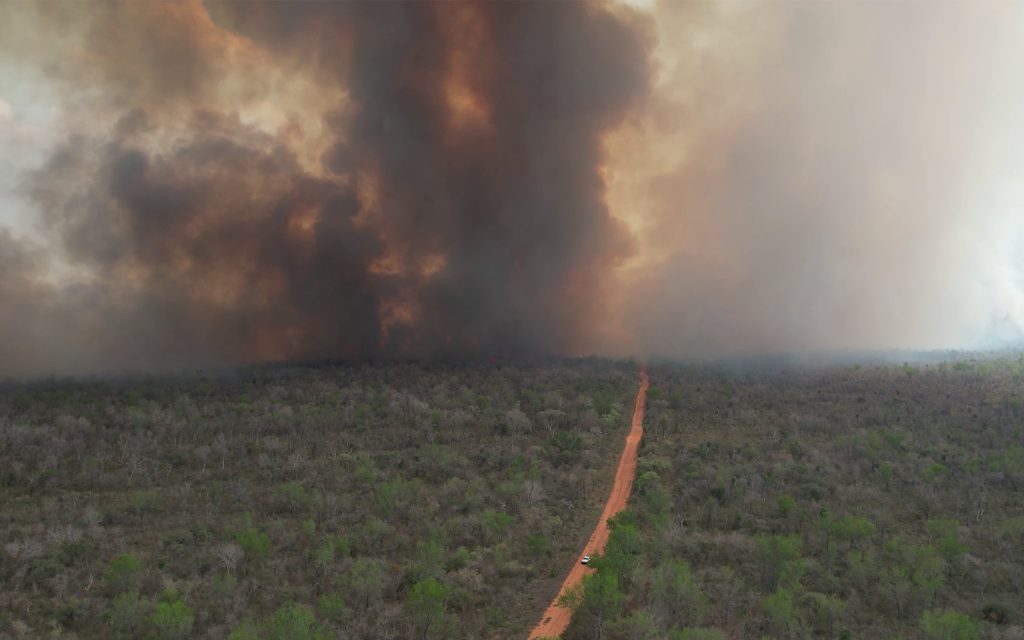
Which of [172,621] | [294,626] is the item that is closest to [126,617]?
[172,621]

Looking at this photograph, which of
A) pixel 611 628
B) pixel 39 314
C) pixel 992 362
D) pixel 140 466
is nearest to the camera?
pixel 611 628

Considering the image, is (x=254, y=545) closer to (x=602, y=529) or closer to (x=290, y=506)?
(x=290, y=506)

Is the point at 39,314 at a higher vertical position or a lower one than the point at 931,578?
higher

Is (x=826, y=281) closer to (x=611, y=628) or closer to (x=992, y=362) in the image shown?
(x=992, y=362)

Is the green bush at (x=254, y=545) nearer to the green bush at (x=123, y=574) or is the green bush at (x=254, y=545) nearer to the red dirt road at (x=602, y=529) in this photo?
the green bush at (x=123, y=574)

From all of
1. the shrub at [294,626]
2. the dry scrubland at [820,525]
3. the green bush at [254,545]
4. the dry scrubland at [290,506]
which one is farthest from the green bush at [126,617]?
the dry scrubland at [820,525]

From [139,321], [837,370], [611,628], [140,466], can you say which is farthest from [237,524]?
[837,370]
